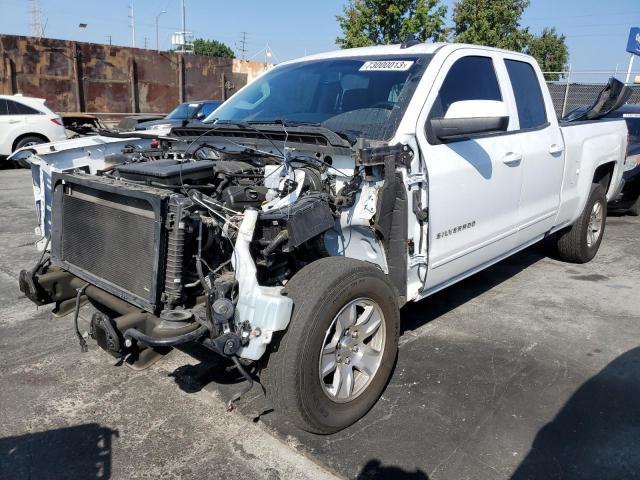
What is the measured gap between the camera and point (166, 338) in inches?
100

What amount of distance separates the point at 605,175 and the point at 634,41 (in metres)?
13.7

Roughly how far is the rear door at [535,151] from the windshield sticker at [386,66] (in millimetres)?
1115

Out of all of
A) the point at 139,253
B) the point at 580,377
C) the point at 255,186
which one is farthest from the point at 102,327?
the point at 580,377

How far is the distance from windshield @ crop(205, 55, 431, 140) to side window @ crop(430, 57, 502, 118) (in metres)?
0.20

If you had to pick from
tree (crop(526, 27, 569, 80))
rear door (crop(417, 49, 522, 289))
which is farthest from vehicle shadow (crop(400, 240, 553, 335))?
tree (crop(526, 27, 569, 80))

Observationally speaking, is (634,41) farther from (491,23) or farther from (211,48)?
(211,48)

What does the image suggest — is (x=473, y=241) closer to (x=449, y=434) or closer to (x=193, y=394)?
(x=449, y=434)

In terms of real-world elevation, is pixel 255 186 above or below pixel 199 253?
above

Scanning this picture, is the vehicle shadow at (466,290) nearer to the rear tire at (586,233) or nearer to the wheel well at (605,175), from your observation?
the rear tire at (586,233)

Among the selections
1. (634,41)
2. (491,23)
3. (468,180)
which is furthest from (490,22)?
(468,180)

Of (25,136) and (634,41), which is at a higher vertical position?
(634,41)

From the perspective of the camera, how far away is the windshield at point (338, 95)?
3455 millimetres

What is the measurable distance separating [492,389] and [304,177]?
1.76m

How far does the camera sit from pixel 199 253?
2.74 m
